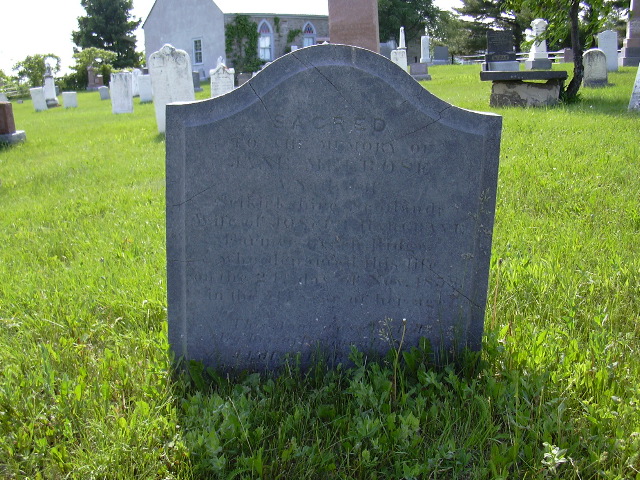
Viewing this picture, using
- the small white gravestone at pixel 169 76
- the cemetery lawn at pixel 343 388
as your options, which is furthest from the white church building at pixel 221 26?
the cemetery lawn at pixel 343 388

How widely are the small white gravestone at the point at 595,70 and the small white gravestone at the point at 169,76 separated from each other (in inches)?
381

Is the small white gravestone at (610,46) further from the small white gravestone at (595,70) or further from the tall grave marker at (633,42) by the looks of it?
the small white gravestone at (595,70)

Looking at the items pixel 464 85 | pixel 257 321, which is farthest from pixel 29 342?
pixel 464 85

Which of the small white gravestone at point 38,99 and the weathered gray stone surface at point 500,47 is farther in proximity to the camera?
the small white gravestone at point 38,99

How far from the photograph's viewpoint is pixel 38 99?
24.2m

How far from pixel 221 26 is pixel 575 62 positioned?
2667 centimetres

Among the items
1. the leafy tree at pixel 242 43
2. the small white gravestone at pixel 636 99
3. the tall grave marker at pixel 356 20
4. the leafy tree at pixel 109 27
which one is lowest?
the small white gravestone at pixel 636 99

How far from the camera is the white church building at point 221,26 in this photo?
113 feet

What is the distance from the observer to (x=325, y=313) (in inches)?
112

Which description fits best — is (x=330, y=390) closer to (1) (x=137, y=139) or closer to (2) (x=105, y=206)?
(2) (x=105, y=206)

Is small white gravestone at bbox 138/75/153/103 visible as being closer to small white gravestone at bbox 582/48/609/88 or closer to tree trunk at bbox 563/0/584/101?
small white gravestone at bbox 582/48/609/88

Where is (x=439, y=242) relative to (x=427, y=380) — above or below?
above

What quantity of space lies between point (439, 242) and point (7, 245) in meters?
3.85

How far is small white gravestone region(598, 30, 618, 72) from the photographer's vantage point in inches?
743
